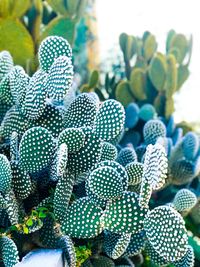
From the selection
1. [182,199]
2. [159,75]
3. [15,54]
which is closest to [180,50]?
[159,75]

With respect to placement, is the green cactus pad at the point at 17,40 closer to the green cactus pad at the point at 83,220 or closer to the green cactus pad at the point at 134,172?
the green cactus pad at the point at 134,172

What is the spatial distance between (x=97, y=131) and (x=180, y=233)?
0.39 metres

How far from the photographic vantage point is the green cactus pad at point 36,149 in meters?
1.37

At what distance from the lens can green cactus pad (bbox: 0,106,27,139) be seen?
157 cm

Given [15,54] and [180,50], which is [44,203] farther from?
[180,50]

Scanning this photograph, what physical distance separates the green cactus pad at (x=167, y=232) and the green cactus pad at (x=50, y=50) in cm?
61

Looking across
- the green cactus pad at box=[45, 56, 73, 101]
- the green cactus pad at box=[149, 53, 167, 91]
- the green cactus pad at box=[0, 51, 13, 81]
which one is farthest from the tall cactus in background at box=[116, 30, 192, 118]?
the green cactus pad at box=[45, 56, 73, 101]

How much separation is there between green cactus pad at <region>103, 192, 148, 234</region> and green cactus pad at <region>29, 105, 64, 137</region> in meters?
0.37

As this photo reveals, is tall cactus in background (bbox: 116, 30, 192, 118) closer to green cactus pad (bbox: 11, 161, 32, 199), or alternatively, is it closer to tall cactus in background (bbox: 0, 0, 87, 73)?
tall cactus in background (bbox: 0, 0, 87, 73)

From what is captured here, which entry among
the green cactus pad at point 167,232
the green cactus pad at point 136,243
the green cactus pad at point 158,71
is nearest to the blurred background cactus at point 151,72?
the green cactus pad at point 158,71

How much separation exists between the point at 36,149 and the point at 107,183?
23 centimetres

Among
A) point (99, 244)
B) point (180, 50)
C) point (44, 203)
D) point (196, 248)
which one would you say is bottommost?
point (196, 248)

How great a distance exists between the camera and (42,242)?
1.51 meters

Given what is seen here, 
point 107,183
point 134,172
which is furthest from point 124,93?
point 107,183
